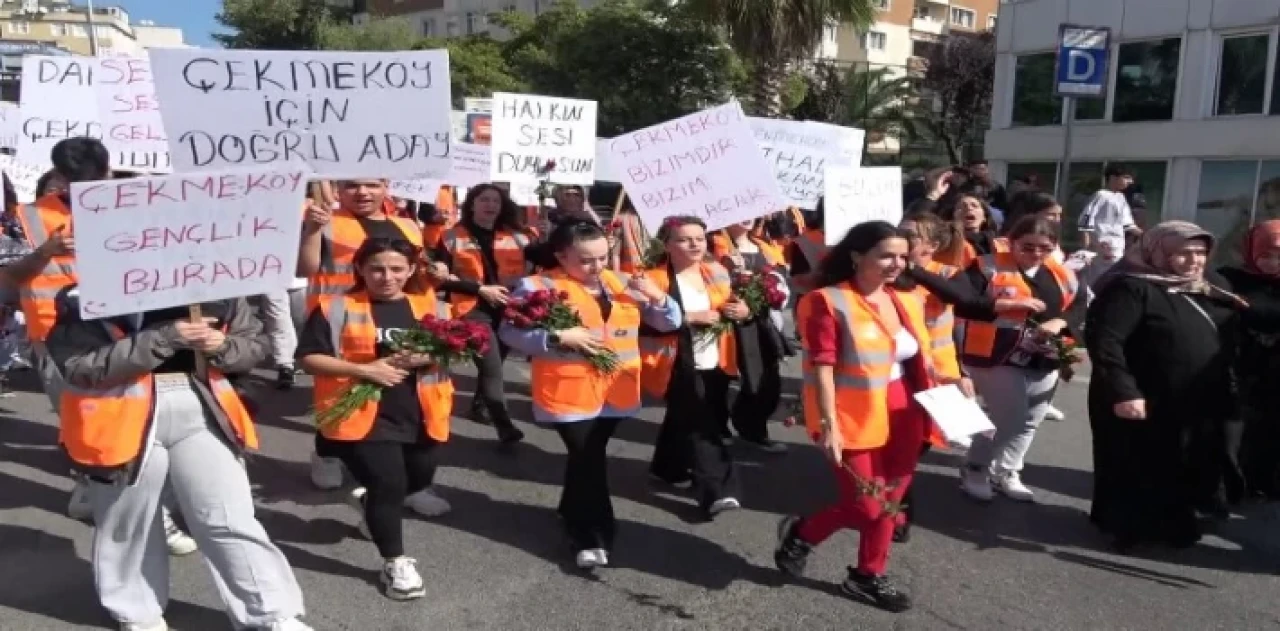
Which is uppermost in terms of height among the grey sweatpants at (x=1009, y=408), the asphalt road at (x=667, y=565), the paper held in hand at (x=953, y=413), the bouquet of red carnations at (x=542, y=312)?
the bouquet of red carnations at (x=542, y=312)

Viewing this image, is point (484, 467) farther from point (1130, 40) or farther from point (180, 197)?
point (1130, 40)

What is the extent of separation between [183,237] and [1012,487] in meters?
4.27

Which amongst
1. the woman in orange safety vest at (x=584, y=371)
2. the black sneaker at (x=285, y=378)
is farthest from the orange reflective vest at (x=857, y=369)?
the black sneaker at (x=285, y=378)

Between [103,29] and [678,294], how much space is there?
92.6 metres

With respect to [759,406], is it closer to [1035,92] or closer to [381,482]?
[381,482]

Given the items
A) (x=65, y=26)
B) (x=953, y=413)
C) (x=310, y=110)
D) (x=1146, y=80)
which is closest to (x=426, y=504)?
(x=310, y=110)

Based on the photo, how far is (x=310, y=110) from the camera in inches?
168

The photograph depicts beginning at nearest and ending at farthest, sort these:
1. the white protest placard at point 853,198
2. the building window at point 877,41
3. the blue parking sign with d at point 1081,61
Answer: the white protest placard at point 853,198 → the blue parking sign with d at point 1081,61 → the building window at point 877,41

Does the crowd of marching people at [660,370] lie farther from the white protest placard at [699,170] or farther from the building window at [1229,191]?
the building window at [1229,191]

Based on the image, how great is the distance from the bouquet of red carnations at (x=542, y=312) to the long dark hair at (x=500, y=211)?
245 centimetres

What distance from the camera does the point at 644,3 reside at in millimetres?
28516

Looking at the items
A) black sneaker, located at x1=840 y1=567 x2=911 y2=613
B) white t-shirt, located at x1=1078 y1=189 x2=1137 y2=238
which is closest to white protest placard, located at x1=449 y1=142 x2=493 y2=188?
black sneaker, located at x1=840 y1=567 x2=911 y2=613

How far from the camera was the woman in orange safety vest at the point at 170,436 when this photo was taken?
3281 mm

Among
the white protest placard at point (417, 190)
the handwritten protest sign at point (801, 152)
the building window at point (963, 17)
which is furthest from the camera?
the building window at point (963, 17)
